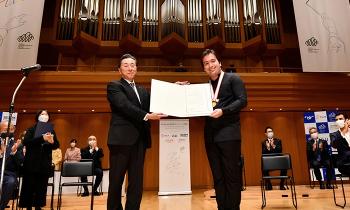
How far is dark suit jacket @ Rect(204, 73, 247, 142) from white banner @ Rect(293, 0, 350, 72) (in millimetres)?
5621

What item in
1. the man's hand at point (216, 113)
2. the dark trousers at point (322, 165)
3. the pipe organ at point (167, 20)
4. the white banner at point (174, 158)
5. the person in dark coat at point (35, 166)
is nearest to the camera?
the man's hand at point (216, 113)

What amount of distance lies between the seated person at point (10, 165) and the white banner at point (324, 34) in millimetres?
6666

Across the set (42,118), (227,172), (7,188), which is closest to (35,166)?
(7,188)

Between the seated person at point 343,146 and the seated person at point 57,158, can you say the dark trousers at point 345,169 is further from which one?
the seated person at point 57,158

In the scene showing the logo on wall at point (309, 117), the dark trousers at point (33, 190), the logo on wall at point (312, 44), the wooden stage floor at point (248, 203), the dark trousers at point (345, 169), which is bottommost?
the wooden stage floor at point (248, 203)

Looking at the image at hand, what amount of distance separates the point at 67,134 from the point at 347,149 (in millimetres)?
7260

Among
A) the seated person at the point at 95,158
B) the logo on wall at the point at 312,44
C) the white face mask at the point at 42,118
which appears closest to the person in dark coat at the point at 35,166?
the white face mask at the point at 42,118

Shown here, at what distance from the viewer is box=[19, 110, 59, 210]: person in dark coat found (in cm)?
403

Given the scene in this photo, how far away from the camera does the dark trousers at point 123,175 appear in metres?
2.36

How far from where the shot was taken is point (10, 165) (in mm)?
4031

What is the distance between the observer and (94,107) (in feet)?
26.7

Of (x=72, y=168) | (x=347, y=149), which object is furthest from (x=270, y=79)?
(x=72, y=168)

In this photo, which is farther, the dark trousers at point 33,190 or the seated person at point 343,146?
the dark trousers at point 33,190

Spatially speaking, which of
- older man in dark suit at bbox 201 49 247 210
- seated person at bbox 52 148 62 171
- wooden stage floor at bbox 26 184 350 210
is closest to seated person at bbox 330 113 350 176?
wooden stage floor at bbox 26 184 350 210
